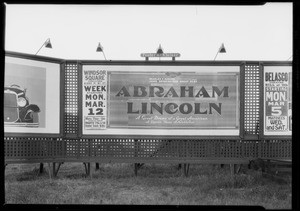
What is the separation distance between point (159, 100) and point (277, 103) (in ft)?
8.22

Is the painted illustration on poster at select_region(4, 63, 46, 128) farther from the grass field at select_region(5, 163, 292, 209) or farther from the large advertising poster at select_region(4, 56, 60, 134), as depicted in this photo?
the grass field at select_region(5, 163, 292, 209)

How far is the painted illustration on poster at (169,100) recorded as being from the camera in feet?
22.6

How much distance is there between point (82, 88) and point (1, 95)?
2903 millimetres

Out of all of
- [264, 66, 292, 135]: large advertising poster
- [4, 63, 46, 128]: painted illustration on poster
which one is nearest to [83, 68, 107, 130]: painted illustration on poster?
[4, 63, 46, 128]: painted illustration on poster

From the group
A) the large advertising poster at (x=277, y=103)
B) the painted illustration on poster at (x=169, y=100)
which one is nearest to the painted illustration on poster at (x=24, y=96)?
the painted illustration on poster at (x=169, y=100)

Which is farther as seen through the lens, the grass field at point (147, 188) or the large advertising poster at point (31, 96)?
the large advertising poster at point (31, 96)

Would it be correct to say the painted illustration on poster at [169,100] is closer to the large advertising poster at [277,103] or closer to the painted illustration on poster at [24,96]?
the large advertising poster at [277,103]

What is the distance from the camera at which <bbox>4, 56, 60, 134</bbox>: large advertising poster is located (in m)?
6.40

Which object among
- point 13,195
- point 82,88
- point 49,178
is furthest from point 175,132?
point 13,195

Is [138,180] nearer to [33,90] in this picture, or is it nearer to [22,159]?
[22,159]

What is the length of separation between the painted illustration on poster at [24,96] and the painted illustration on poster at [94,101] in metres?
0.86

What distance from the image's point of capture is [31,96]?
6.59 meters
